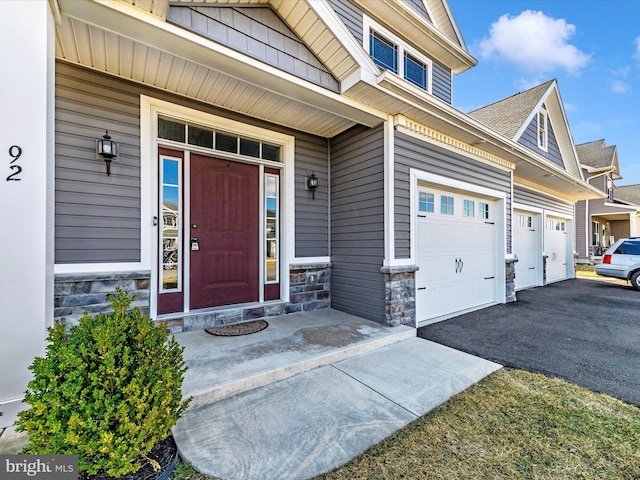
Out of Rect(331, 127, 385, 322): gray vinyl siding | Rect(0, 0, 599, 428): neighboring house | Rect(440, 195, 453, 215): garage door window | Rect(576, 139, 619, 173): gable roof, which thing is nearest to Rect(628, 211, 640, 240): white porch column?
Rect(576, 139, 619, 173): gable roof

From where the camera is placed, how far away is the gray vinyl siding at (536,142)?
6751 millimetres

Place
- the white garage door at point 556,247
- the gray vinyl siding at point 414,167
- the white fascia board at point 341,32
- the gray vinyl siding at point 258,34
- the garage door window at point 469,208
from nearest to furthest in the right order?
the gray vinyl siding at point 258,34 → the white fascia board at point 341,32 → the gray vinyl siding at point 414,167 → the garage door window at point 469,208 → the white garage door at point 556,247

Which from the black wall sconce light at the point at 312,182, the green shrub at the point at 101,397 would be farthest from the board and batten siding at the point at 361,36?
the green shrub at the point at 101,397

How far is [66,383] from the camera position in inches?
50.2

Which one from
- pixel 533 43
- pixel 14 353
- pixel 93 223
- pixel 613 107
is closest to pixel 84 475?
pixel 14 353

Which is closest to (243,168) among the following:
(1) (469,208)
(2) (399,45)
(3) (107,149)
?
(3) (107,149)

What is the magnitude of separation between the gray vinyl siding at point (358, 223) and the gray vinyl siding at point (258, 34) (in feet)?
3.49

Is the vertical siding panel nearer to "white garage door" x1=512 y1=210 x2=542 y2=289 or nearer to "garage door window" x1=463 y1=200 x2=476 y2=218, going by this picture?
"garage door window" x1=463 y1=200 x2=476 y2=218

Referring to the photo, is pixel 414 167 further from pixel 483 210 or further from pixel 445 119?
pixel 483 210

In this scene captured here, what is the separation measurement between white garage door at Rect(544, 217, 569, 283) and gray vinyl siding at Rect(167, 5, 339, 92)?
8.72 metres

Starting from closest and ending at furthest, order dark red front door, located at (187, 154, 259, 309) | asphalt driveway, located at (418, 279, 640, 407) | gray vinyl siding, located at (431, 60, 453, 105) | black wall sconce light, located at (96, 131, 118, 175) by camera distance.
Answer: asphalt driveway, located at (418, 279, 640, 407) → black wall sconce light, located at (96, 131, 118, 175) → dark red front door, located at (187, 154, 259, 309) → gray vinyl siding, located at (431, 60, 453, 105)

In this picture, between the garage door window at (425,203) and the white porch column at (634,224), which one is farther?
the white porch column at (634,224)

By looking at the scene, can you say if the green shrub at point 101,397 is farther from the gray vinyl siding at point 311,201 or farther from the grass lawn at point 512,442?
the gray vinyl siding at point 311,201

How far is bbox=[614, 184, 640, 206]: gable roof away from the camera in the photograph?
17.5m
